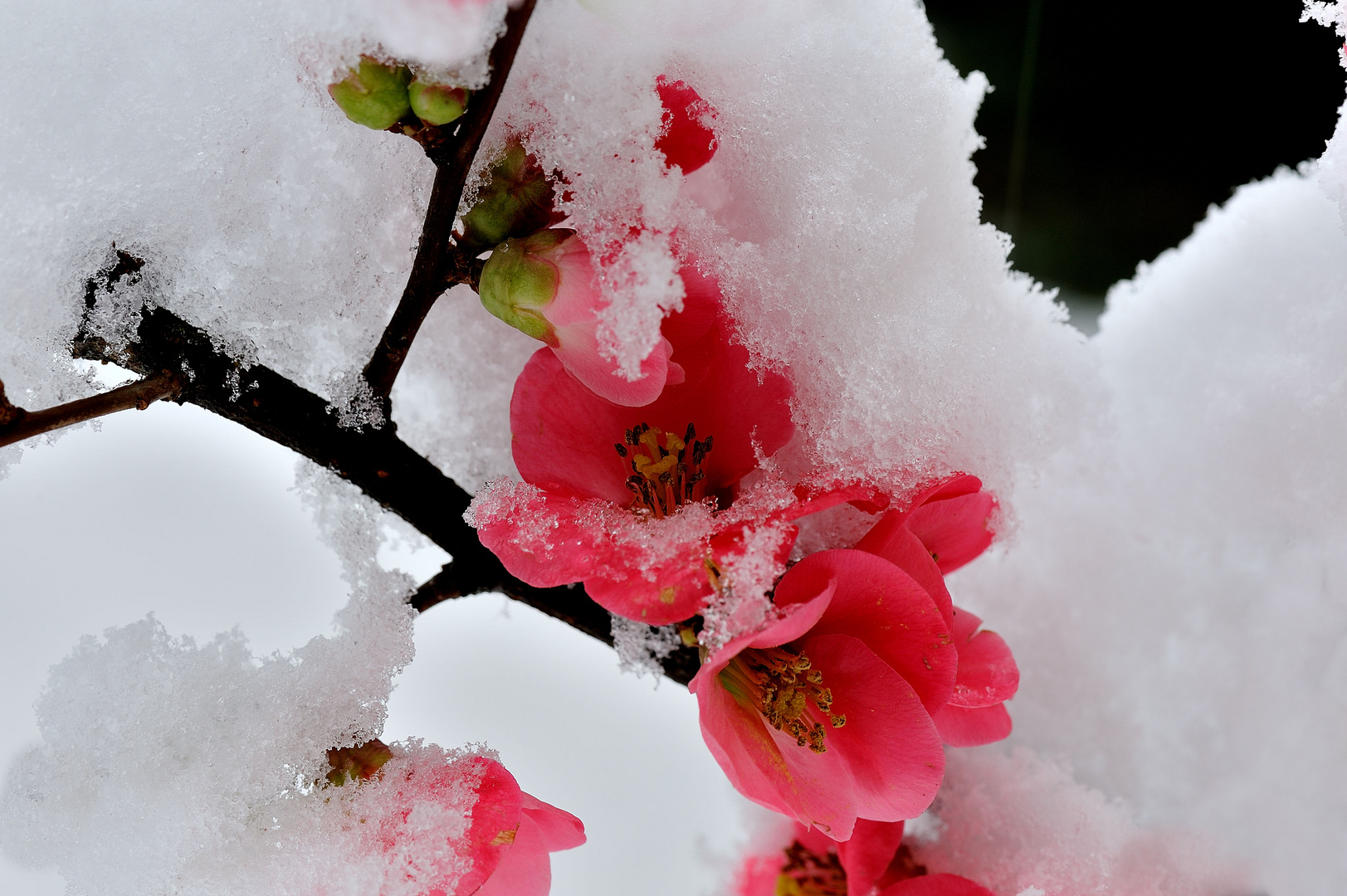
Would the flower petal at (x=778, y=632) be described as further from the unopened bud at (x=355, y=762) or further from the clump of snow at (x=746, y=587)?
the unopened bud at (x=355, y=762)

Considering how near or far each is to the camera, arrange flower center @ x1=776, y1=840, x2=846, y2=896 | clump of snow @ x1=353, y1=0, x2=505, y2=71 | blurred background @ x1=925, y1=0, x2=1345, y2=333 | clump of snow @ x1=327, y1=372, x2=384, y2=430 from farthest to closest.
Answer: blurred background @ x1=925, y1=0, x2=1345, y2=333 < flower center @ x1=776, y1=840, x2=846, y2=896 < clump of snow @ x1=327, y1=372, x2=384, y2=430 < clump of snow @ x1=353, y1=0, x2=505, y2=71

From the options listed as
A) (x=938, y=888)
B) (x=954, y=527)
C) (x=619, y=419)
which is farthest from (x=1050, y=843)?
(x=619, y=419)

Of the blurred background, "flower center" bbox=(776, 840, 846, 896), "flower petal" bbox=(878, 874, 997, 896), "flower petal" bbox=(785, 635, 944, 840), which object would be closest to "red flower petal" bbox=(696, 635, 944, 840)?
"flower petal" bbox=(785, 635, 944, 840)

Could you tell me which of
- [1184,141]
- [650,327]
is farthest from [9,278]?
[1184,141]

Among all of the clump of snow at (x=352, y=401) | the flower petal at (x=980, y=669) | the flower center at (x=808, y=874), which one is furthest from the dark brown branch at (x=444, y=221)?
the flower center at (x=808, y=874)

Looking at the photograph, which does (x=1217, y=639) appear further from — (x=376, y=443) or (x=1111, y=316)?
(x=376, y=443)

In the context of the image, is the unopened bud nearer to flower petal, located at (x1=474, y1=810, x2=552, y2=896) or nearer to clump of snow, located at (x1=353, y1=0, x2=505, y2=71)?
flower petal, located at (x1=474, y1=810, x2=552, y2=896)

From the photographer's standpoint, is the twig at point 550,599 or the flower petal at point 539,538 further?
the twig at point 550,599
